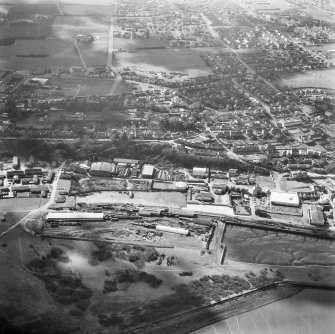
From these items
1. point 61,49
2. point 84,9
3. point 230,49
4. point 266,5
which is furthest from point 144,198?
point 266,5

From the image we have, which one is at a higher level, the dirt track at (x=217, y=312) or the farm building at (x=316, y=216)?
the farm building at (x=316, y=216)

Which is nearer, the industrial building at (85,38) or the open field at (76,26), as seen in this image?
the industrial building at (85,38)

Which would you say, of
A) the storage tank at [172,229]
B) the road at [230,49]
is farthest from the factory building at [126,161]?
the road at [230,49]

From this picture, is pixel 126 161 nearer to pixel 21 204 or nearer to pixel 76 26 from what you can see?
pixel 21 204

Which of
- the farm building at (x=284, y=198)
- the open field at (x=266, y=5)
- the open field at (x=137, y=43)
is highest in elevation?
the open field at (x=266, y=5)

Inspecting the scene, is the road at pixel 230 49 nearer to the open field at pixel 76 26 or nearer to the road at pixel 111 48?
the road at pixel 111 48

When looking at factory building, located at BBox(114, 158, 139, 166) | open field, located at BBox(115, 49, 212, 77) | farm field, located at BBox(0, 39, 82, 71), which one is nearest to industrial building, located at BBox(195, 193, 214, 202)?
factory building, located at BBox(114, 158, 139, 166)
